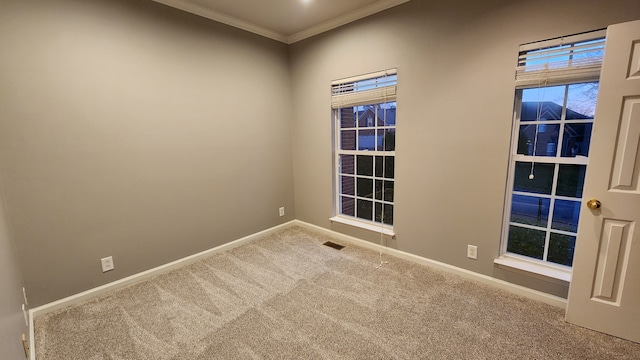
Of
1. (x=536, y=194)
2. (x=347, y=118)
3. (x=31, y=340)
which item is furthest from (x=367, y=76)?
(x=31, y=340)

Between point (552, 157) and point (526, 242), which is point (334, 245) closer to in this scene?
point (526, 242)

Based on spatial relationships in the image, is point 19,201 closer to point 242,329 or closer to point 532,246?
point 242,329

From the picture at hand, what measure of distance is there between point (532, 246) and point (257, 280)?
9.50 feet

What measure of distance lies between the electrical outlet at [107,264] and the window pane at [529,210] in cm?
361

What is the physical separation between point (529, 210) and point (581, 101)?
985mm

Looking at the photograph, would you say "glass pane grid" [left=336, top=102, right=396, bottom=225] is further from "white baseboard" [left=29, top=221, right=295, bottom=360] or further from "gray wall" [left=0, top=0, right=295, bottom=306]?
"white baseboard" [left=29, top=221, right=295, bottom=360]

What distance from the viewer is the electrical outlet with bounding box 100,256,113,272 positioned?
7.61 feet

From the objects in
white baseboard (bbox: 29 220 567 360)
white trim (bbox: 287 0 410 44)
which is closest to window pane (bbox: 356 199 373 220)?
white baseboard (bbox: 29 220 567 360)

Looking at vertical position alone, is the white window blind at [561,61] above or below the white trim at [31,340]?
above

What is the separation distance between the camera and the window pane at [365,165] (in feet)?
10.5

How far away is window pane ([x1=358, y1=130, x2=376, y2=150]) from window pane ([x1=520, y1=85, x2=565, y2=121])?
55.5 inches

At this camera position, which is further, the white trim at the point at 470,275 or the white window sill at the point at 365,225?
the white window sill at the point at 365,225

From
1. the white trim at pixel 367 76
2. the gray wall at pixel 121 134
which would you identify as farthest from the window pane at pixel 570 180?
the gray wall at pixel 121 134

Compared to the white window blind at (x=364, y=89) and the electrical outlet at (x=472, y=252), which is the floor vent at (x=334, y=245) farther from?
the white window blind at (x=364, y=89)
